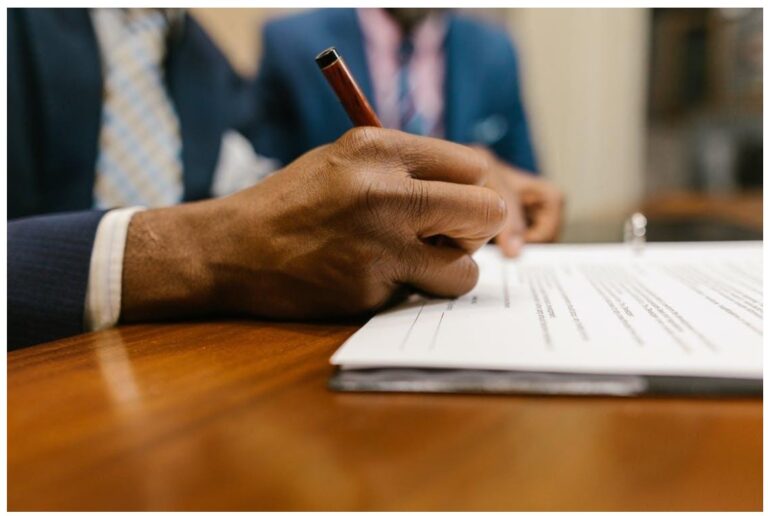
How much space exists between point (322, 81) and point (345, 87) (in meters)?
0.94

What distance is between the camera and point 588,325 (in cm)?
30

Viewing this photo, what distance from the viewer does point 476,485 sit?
0.18 metres

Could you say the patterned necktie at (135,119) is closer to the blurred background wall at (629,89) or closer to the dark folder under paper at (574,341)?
the dark folder under paper at (574,341)

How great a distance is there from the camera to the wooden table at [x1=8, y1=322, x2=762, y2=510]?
6.8 inches

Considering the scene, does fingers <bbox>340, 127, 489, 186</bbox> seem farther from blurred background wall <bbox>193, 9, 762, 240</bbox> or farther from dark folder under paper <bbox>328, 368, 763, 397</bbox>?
blurred background wall <bbox>193, 9, 762, 240</bbox>

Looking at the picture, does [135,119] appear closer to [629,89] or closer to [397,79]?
[397,79]

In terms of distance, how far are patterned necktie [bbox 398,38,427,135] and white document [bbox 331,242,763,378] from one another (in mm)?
851

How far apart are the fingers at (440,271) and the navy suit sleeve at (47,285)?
223 millimetres

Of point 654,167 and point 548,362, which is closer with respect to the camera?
point 548,362

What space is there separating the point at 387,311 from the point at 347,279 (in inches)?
1.5

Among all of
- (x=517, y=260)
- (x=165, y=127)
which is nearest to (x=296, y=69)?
(x=165, y=127)

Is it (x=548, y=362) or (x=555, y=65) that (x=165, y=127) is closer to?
(x=548, y=362)

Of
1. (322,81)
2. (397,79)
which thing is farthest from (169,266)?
(397,79)

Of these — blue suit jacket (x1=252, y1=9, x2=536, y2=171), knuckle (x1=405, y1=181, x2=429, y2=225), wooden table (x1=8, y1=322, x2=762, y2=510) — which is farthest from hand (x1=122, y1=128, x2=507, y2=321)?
blue suit jacket (x1=252, y1=9, x2=536, y2=171)
